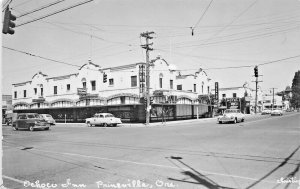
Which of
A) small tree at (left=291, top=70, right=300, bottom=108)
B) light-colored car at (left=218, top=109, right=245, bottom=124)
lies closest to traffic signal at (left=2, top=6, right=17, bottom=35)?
light-colored car at (left=218, top=109, right=245, bottom=124)

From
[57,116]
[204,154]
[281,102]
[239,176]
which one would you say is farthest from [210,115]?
[281,102]

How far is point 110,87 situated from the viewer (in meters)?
41.0

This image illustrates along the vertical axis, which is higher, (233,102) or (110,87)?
(110,87)

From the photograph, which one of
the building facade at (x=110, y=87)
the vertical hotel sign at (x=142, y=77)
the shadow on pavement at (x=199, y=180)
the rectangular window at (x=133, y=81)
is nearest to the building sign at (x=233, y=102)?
the building facade at (x=110, y=87)

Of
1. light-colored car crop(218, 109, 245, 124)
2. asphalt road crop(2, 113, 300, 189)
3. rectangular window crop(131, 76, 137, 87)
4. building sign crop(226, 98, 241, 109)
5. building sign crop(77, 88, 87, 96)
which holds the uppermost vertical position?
rectangular window crop(131, 76, 137, 87)

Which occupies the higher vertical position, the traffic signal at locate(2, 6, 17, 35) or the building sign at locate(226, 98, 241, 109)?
the traffic signal at locate(2, 6, 17, 35)

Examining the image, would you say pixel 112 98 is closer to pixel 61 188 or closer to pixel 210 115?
pixel 210 115

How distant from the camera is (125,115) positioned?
3991 centimetres

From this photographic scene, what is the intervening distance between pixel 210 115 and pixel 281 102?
272 feet

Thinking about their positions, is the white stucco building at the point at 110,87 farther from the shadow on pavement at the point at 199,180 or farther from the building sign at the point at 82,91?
the shadow on pavement at the point at 199,180

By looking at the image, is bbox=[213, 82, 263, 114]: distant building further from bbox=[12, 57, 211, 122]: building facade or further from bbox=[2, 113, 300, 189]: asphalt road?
bbox=[2, 113, 300, 189]: asphalt road

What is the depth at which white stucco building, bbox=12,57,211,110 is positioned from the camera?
39031mm

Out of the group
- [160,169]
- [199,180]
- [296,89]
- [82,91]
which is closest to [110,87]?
[82,91]

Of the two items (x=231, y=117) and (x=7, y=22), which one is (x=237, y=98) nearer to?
(x=231, y=117)
